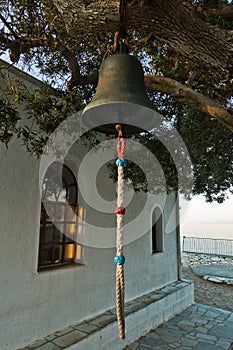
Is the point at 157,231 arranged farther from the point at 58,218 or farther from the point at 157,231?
the point at 58,218

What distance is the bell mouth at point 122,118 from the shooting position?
2.12m

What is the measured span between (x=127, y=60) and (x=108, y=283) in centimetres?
468

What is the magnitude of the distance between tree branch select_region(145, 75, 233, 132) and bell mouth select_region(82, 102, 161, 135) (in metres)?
0.69

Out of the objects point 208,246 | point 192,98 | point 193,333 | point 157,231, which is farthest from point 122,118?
point 208,246

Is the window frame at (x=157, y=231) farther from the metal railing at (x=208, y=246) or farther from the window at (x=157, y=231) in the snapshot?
the metal railing at (x=208, y=246)

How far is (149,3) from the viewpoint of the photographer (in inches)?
70.3

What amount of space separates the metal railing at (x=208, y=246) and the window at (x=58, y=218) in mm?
15050

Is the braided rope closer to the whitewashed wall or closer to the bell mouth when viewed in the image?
the bell mouth

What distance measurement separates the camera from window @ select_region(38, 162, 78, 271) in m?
4.75

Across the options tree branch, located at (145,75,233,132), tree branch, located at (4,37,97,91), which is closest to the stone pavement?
tree branch, located at (145,75,233,132)

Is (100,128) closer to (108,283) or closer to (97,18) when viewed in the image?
(97,18)

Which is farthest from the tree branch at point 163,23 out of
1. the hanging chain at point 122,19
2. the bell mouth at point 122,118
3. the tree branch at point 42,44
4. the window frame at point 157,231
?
the window frame at point 157,231

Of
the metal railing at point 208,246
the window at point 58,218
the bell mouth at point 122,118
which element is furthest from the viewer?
the metal railing at point 208,246

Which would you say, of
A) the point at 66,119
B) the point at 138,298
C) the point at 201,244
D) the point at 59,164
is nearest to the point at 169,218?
the point at 138,298
